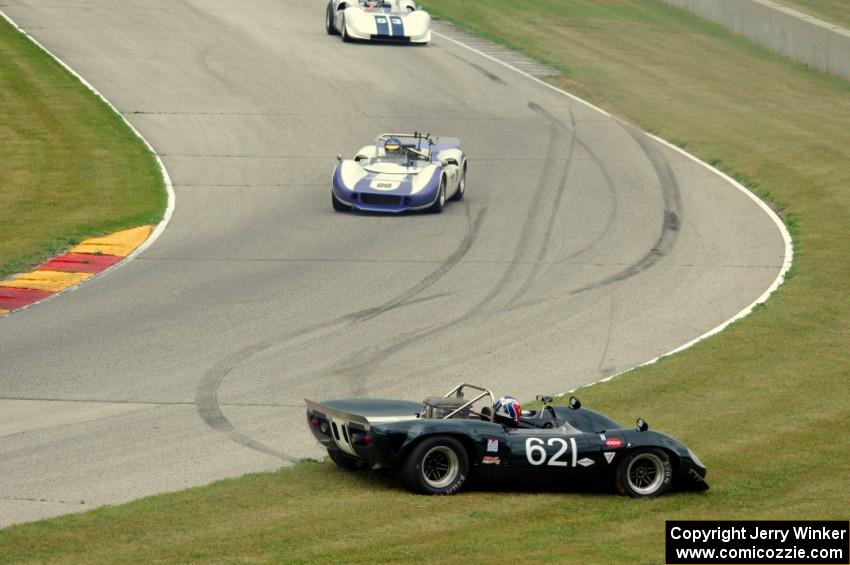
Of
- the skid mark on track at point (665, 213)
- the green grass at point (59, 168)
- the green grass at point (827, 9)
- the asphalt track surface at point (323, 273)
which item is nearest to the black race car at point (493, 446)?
the asphalt track surface at point (323, 273)

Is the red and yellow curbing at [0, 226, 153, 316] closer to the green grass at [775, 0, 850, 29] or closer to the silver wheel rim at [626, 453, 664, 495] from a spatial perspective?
the silver wheel rim at [626, 453, 664, 495]

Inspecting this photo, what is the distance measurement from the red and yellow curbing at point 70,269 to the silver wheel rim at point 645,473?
419 inches

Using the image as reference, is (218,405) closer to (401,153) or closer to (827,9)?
(401,153)

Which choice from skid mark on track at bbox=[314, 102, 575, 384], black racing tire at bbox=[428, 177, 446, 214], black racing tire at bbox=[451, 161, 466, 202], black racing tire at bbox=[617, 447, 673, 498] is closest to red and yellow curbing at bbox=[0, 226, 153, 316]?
black racing tire at bbox=[428, 177, 446, 214]

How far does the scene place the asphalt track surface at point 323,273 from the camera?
14.5 metres

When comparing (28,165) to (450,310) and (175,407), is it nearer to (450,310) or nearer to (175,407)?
(450,310)

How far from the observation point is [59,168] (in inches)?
1121

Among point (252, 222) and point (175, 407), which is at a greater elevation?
point (175, 407)

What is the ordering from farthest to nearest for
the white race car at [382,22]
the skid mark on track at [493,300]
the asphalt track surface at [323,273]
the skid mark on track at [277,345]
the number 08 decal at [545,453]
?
the white race car at [382,22] → the skid mark on track at [493,300] → the asphalt track surface at [323,273] → the skid mark on track at [277,345] → the number 08 decal at [545,453]

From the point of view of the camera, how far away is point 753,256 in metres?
23.6

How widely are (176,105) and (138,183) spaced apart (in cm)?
615

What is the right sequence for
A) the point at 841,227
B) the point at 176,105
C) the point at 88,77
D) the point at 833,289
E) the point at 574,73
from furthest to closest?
the point at 574,73 < the point at 88,77 < the point at 176,105 < the point at 841,227 < the point at 833,289

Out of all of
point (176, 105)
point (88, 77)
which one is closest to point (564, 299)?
point (176, 105)

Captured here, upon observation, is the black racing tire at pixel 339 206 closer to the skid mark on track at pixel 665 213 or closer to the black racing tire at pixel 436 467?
the skid mark on track at pixel 665 213
